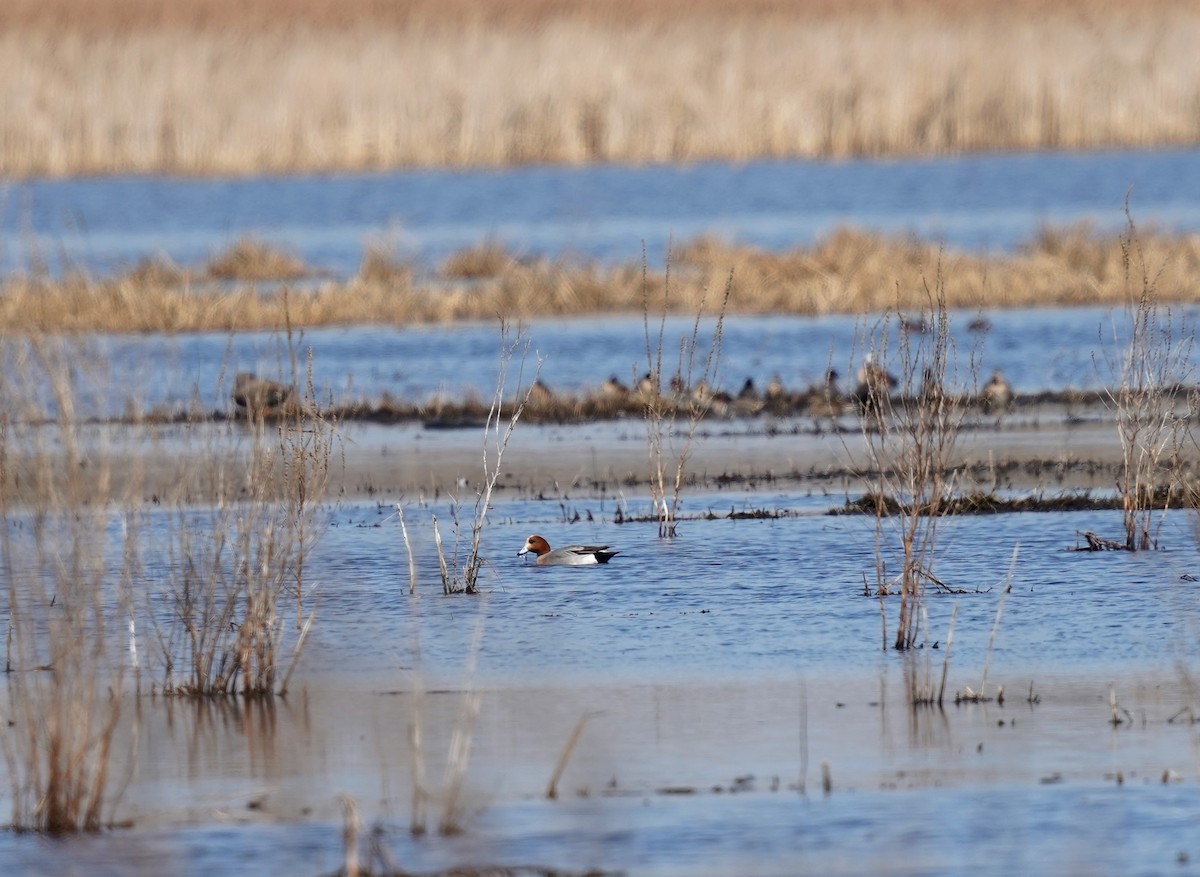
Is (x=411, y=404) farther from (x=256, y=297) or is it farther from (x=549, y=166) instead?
(x=549, y=166)

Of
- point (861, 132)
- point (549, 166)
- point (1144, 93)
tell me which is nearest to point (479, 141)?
point (549, 166)

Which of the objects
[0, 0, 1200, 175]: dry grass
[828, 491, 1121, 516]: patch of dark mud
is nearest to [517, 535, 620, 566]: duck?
[828, 491, 1121, 516]: patch of dark mud

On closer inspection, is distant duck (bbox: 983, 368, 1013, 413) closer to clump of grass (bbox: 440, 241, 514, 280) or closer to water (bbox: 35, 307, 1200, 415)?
water (bbox: 35, 307, 1200, 415)

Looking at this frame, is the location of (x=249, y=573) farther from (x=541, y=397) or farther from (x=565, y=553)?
(x=541, y=397)

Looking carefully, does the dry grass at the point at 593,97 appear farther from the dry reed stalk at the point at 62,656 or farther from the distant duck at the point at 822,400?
the dry reed stalk at the point at 62,656

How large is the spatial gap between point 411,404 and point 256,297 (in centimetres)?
593

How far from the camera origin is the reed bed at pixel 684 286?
22.9 m

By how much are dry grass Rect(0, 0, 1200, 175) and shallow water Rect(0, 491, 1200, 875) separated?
2516 cm

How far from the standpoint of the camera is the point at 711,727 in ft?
26.2

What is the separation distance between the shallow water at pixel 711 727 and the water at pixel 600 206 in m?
16.4

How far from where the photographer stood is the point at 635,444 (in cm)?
1659

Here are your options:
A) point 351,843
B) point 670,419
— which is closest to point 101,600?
point 351,843

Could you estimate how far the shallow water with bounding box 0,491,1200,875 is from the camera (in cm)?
664

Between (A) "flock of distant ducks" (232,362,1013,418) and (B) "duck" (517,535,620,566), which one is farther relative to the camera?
(A) "flock of distant ducks" (232,362,1013,418)
